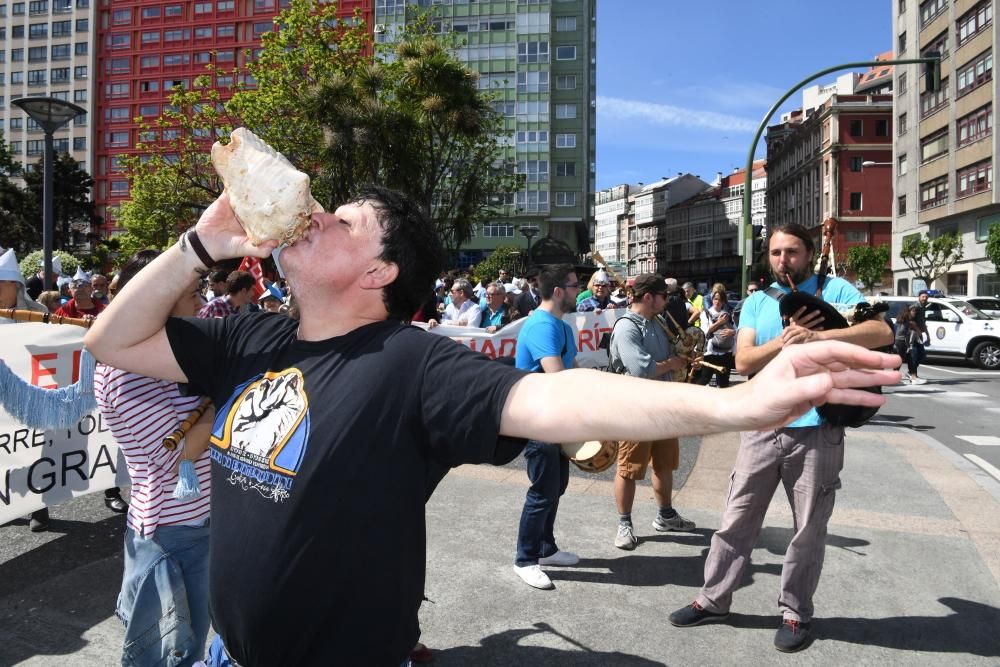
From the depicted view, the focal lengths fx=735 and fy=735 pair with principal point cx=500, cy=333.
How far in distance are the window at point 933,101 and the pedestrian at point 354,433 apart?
52569 millimetres

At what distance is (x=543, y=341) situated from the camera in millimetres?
4875

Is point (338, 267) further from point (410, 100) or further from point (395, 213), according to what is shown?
point (410, 100)

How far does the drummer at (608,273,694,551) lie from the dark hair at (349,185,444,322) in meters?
3.57

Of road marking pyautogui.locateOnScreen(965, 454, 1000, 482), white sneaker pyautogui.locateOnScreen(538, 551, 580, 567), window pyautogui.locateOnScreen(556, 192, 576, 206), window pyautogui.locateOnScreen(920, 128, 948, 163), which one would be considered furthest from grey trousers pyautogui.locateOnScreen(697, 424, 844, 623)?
window pyautogui.locateOnScreen(556, 192, 576, 206)

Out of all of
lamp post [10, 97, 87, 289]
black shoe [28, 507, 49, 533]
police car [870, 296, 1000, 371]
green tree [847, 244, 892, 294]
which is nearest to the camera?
black shoe [28, 507, 49, 533]

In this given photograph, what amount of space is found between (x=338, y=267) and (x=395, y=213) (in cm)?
19

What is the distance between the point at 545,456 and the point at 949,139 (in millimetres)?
50214

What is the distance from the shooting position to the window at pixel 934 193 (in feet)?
150

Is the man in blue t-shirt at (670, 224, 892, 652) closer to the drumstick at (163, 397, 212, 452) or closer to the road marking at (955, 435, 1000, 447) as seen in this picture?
the drumstick at (163, 397, 212, 452)

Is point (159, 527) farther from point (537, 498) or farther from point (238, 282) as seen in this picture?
point (238, 282)

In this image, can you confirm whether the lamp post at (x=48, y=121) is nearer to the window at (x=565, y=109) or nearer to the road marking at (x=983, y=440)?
the road marking at (x=983, y=440)

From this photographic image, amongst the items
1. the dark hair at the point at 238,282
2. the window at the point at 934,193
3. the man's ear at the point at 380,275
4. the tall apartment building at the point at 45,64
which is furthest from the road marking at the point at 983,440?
the tall apartment building at the point at 45,64

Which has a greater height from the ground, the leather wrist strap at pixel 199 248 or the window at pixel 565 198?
the window at pixel 565 198

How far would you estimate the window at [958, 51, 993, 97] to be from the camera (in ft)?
133
